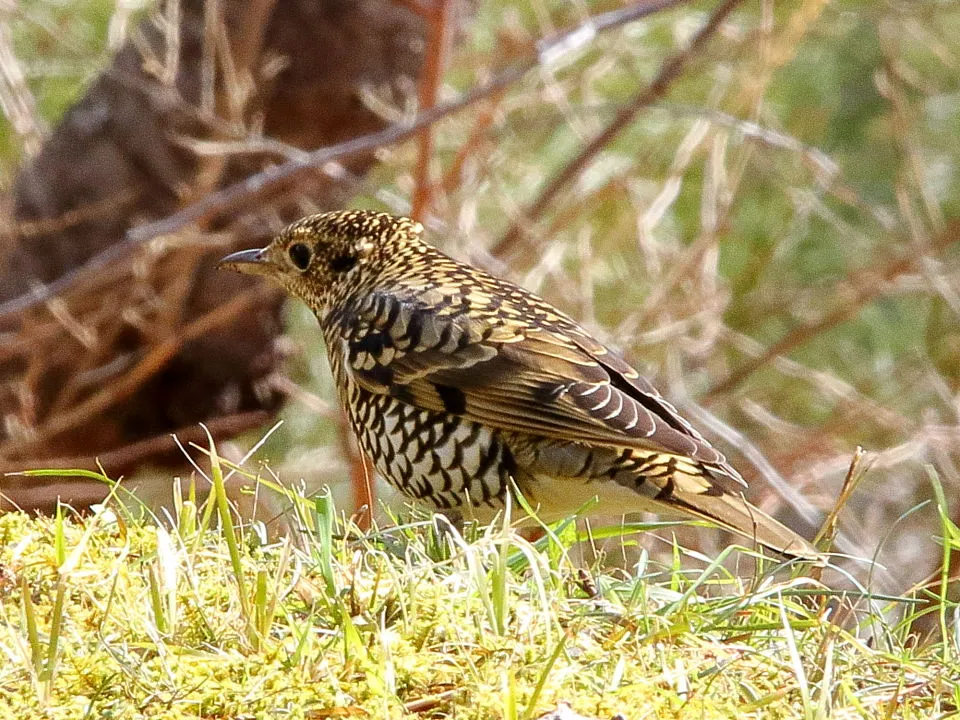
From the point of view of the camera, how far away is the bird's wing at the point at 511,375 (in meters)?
3.89

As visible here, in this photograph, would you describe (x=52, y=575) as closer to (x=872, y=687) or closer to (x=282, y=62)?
(x=872, y=687)

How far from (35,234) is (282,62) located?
1663 millimetres

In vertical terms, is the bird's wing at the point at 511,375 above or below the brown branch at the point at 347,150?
below

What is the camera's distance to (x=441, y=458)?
4.06 metres

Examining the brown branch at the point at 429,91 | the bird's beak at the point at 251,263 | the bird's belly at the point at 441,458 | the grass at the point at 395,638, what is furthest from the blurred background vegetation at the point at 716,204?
the grass at the point at 395,638

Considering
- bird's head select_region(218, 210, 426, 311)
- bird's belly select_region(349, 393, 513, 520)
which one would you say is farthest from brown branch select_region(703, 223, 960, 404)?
bird's belly select_region(349, 393, 513, 520)

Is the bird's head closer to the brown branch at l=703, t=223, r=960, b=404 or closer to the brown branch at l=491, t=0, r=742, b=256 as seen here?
the brown branch at l=491, t=0, r=742, b=256

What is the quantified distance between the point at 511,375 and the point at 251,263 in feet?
4.49

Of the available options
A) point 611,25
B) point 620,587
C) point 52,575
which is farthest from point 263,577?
point 611,25

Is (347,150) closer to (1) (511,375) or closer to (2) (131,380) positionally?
(1) (511,375)

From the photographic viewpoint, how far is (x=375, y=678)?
2154mm

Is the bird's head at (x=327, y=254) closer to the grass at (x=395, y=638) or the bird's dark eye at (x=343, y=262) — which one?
the bird's dark eye at (x=343, y=262)

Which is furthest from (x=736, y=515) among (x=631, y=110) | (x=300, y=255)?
(x=631, y=110)

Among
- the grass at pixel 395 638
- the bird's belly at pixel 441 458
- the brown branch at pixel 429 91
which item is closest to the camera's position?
the grass at pixel 395 638
